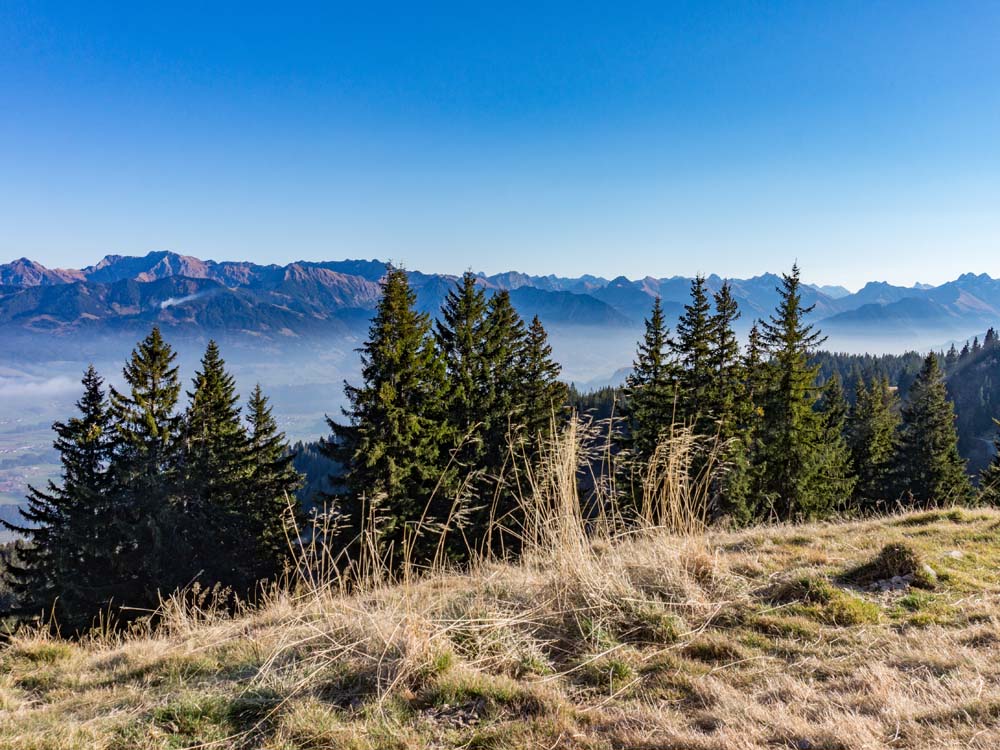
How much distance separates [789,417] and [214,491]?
28.4 metres

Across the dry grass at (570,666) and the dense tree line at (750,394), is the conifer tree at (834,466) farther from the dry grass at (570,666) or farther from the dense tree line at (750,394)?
the dry grass at (570,666)

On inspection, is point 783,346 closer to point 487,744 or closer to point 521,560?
point 521,560

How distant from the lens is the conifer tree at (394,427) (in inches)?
778

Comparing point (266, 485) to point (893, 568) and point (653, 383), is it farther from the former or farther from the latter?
point (893, 568)

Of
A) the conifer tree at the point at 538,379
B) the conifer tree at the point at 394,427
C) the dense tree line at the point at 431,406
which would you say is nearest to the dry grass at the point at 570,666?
the dense tree line at the point at 431,406

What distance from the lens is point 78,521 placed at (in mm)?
23094

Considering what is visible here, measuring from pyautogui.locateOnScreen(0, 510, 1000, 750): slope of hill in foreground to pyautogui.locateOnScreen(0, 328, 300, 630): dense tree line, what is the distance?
20.0 m

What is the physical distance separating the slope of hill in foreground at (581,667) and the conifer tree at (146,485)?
2185 centimetres

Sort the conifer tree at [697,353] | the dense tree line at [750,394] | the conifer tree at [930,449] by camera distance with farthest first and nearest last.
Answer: the conifer tree at [930,449] → the conifer tree at [697,353] → the dense tree line at [750,394]

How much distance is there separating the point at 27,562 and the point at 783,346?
37162mm

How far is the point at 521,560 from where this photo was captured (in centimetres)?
576

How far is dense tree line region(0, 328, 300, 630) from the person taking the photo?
74.8ft

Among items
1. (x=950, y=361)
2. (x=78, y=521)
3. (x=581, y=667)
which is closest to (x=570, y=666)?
(x=581, y=667)

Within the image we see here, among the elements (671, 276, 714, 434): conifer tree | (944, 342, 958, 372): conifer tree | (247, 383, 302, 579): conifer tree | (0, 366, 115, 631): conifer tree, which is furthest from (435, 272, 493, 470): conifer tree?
(944, 342, 958, 372): conifer tree
